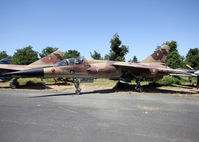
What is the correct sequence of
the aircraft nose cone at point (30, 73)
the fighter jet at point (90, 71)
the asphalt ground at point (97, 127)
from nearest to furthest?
1. the asphalt ground at point (97, 127)
2. the aircraft nose cone at point (30, 73)
3. the fighter jet at point (90, 71)

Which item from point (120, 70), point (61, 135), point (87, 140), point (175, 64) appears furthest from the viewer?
point (175, 64)

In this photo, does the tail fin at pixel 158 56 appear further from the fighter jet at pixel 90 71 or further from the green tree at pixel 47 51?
the green tree at pixel 47 51

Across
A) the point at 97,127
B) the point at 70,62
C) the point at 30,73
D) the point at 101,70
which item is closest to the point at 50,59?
the point at 70,62

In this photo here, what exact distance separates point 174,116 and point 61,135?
13.6 ft

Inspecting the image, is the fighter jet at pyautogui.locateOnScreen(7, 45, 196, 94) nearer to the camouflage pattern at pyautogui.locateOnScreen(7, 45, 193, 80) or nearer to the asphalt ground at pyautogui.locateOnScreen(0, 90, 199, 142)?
the camouflage pattern at pyautogui.locateOnScreen(7, 45, 193, 80)

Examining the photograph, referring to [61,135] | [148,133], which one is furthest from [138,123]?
[61,135]

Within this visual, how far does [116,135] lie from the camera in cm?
329

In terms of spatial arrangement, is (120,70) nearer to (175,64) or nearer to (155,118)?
(155,118)

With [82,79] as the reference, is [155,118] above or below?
below

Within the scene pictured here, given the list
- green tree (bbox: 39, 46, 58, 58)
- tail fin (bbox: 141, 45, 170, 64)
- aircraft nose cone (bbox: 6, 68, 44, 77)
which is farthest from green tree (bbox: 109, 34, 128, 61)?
green tree (bbox: 39, 46, 58, 58)

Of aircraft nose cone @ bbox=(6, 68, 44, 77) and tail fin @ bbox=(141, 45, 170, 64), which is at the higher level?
tail fin @ bbox=(141, 45, 170, 64)

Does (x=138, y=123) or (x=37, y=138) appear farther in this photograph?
(x=138, y=123)

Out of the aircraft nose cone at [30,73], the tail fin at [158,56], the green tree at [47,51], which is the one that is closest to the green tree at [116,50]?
the tail fin at [158,56]

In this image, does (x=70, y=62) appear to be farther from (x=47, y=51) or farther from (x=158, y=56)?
(x=47, y=51)
